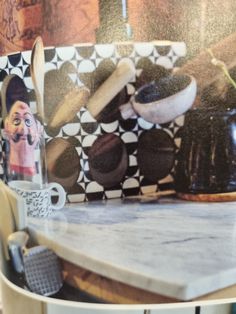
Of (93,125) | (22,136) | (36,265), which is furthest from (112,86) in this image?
(36,265)

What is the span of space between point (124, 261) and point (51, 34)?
1.26 feet

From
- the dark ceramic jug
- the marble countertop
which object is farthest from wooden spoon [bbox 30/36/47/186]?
the dark ceramic jug

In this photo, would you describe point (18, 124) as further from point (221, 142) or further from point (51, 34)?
point (221, 142)

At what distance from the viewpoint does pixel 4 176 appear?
30.0 inches

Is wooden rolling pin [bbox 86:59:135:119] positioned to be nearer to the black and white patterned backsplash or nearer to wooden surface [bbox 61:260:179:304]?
the black and white patterned backsplash

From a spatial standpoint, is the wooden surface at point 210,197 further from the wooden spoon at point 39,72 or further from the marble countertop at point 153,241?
the wooden spoon at point 39,72

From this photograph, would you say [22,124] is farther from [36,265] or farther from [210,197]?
[210,197]

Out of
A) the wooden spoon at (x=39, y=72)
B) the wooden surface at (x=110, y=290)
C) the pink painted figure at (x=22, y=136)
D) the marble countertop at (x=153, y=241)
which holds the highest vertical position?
the wooden spoon at (x=39, y=72)

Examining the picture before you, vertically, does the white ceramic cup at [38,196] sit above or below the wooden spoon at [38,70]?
below

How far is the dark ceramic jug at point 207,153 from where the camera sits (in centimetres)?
76

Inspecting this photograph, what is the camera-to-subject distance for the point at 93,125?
727 mm

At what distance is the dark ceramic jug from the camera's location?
2.49 feet

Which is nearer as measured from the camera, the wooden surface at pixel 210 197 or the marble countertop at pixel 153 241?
the marble countertop at pixel 153 241

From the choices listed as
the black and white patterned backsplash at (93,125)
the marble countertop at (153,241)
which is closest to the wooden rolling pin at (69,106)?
the black and white patterned backsplash at (93,125)
